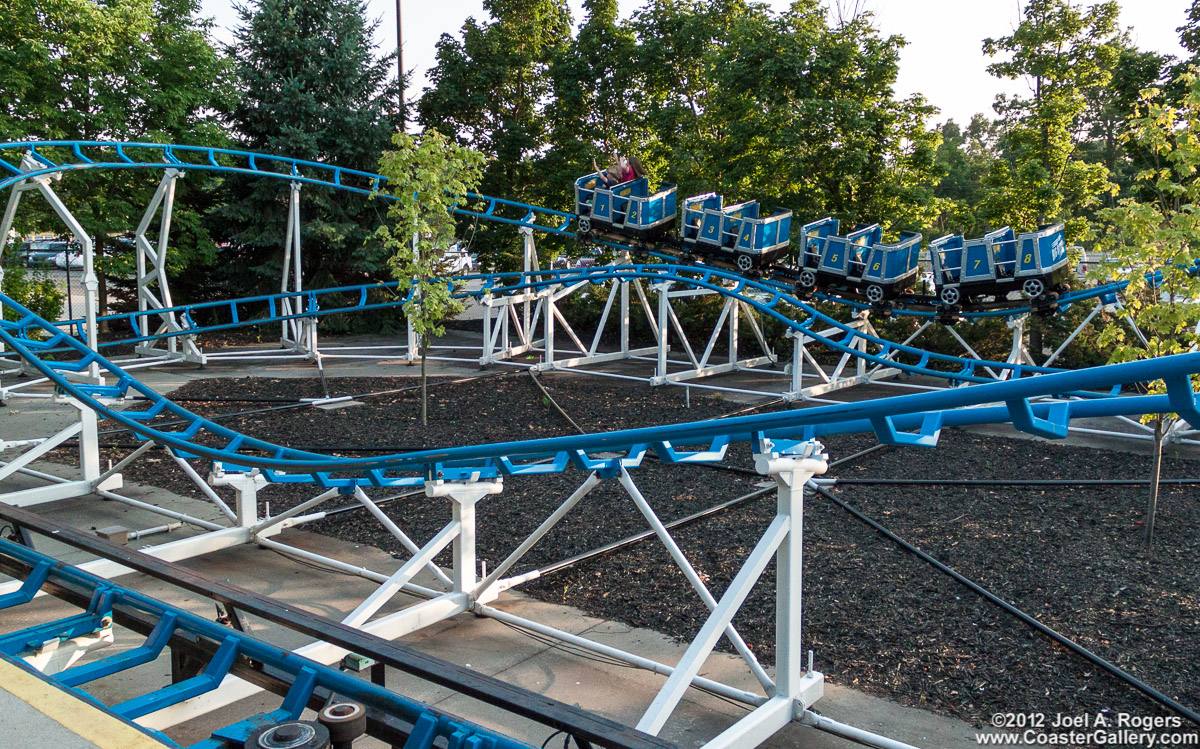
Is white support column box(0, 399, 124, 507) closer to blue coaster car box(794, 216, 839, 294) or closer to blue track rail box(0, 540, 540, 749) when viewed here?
blue track rail box(0, 540, 540, 749)

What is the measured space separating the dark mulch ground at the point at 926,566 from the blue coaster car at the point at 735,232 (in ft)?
11.7

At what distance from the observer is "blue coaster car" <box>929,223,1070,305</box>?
34.7 ft

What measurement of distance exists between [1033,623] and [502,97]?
2183cm

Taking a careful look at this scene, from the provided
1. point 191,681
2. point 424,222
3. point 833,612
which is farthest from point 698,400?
point 191,681

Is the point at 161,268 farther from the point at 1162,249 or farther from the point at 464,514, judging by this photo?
the point at 1162,249

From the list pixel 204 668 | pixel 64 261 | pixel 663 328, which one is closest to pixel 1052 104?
pixel 663 328

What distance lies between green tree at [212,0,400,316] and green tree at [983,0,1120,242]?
46.9 feet

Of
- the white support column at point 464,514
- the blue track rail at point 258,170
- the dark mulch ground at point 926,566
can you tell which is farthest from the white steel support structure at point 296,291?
the white support column at point 464,514

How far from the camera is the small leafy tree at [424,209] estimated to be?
10969 millimetres

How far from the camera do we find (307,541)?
6.86 metres

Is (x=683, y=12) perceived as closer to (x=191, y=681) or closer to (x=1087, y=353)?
(x=1087, y=353)

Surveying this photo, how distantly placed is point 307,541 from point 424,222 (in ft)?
17.5

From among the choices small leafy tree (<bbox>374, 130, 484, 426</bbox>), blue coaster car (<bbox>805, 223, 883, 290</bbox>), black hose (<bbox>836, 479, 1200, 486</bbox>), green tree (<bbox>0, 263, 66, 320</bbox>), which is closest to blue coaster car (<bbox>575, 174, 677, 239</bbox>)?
blue coaster car (<bbox>805, 223, 883, 290</bbox>)

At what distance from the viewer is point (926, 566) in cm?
605
